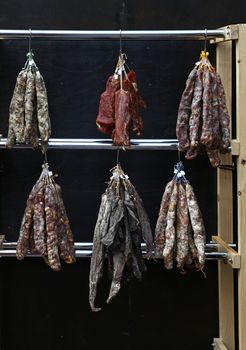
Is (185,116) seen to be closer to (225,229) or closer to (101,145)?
(101,145)

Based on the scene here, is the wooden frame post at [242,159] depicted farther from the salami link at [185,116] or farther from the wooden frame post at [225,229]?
the wooden frame post at [225,229]

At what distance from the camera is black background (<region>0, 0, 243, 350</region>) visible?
11.8 feet

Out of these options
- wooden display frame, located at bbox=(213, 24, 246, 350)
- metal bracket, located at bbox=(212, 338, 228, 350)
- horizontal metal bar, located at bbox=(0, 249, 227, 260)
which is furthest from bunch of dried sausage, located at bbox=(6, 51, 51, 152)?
metal bracket, located at bbox=(212, 338, 228, 350)

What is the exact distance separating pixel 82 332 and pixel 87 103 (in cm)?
163

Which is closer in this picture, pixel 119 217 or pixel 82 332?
pixel 119 217

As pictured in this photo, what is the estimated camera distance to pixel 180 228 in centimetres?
298

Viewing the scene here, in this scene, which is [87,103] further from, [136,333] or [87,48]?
[136,333]

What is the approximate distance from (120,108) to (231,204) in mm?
1130

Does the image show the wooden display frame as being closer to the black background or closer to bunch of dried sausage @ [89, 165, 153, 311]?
the black background

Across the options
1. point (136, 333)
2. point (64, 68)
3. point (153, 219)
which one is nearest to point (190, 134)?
point (153, 219)

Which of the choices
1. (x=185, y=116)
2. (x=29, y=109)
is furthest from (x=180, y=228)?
(x=29, y=109)

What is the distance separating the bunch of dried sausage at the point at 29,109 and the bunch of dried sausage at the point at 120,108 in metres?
0.33

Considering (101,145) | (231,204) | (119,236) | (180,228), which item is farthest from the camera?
(231,204)

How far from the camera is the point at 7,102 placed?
11.7 feet
